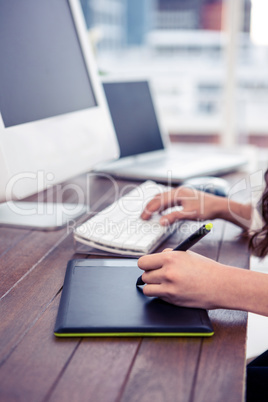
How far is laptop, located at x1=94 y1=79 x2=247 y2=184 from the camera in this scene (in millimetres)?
1333

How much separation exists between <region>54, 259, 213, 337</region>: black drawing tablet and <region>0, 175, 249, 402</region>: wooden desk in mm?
12

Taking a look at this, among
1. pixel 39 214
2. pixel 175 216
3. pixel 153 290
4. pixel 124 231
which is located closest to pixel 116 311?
pixel 153 290

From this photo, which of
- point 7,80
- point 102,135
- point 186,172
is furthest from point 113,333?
point 186,172

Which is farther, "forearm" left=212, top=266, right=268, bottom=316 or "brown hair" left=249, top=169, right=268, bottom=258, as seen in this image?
"brown hair" left=249, top=169, right=268, bottom=258

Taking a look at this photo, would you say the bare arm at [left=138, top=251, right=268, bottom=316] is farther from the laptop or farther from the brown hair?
the laptop

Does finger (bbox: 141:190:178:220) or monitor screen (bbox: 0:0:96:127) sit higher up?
monitor screen (bbox: 0:0:96:127)

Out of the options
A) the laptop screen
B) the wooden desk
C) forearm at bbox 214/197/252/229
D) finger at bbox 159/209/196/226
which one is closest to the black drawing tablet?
the wooden desk

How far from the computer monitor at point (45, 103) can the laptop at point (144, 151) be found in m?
0.20

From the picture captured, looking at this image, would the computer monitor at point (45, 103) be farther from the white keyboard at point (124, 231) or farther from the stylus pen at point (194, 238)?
the stylus pen at point (194, 238)

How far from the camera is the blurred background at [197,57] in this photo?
285cm

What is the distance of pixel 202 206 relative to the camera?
0.98m

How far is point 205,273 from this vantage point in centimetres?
61

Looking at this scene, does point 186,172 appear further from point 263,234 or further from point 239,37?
point 239,37

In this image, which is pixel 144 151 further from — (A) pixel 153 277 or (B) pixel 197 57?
(B) pixel 197 57
